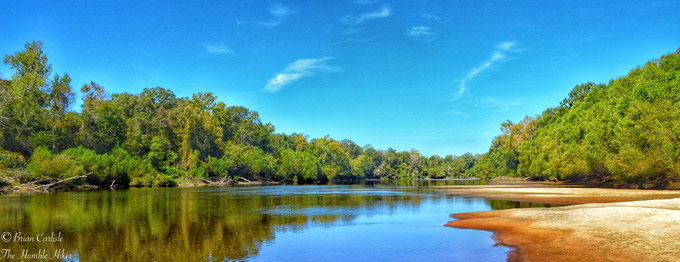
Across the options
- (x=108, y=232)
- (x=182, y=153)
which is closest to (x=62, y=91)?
(x=182, y=153)

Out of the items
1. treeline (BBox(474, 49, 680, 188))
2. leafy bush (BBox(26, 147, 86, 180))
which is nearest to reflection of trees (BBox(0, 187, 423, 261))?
leafy bush (BBox(26, 147, 86, 180))

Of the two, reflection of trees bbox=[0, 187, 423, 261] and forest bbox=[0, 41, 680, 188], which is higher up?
forest bbox=[0, 41, 680, 188]

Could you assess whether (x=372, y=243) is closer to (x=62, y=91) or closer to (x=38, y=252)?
(x=38, y=252)

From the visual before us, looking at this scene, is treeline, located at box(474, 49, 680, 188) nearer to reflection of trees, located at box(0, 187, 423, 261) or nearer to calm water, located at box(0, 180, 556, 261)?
calm water, located at box(0, 180, 556, 261)

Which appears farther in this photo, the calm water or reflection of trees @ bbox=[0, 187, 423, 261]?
reflection of trees @ bbox=[0, 187, 423, 261]

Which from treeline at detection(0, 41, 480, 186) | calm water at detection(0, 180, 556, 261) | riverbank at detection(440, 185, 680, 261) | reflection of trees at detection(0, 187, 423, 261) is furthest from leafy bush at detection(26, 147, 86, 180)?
riverbank at detection(440, 185, 680, 261)

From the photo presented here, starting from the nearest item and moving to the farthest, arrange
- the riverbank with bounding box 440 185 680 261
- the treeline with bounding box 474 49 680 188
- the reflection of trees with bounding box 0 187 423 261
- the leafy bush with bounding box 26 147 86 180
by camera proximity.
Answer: the riverbank with bounding box 440 185 680 261 → the reflection of trees with bounding box 0 187 423 261 → the treeline with bounding box 474 49 680 188 → the leafy bush with bounding box 26 147 86 180

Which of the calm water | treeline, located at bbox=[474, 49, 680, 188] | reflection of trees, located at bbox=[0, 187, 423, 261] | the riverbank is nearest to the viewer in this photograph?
the riverbank

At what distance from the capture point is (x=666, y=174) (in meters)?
48.7

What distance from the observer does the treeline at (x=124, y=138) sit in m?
64.1

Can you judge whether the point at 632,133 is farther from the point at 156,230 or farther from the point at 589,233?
the point at 156,230

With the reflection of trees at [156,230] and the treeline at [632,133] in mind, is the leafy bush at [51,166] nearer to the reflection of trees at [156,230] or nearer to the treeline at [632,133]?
the reflection of trees at [156,230]

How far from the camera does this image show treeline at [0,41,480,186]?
64.1m

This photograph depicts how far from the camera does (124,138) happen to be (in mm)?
91250
